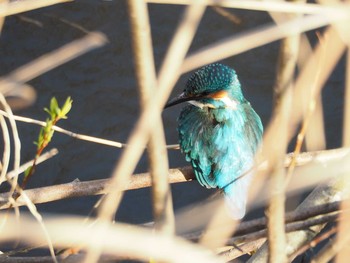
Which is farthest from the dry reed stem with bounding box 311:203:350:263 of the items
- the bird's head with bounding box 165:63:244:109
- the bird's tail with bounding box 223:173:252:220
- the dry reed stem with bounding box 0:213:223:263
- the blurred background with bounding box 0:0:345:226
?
A: the blurred background with bounding box 0:0:345:226

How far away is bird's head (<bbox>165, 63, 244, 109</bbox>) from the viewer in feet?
7.96

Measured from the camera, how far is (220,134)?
245cm

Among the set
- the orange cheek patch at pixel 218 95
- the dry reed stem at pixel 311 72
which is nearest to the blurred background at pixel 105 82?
the orange cheek patch at pixel 218 95

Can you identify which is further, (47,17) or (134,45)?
(47,17)

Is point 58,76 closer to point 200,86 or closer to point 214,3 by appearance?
point 200,86

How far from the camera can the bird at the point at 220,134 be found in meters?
2.39

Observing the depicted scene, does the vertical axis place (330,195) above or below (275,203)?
above

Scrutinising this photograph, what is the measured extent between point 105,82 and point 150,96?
147 inches

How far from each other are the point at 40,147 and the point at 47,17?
358 centimetres

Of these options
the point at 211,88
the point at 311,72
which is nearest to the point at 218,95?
the point at 211,88

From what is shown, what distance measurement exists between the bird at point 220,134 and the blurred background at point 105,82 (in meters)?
1.62

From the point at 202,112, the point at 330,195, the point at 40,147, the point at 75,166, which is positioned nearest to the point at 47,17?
the point at 75,166

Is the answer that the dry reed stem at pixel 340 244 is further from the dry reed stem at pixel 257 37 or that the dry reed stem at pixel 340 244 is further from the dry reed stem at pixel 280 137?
the dry reed stem at pixel 257 37

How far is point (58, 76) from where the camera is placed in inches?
178
